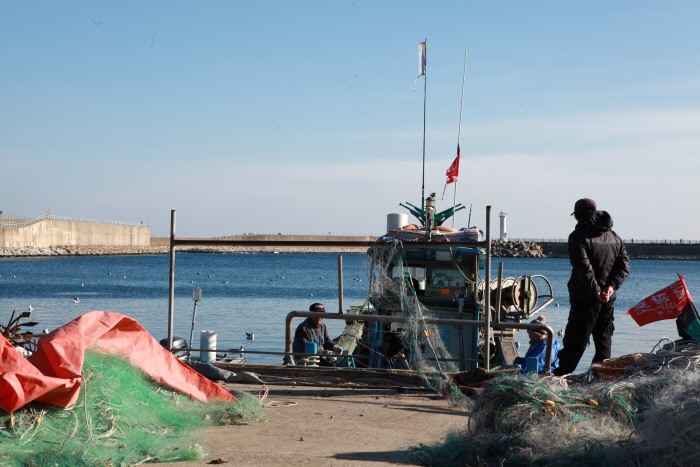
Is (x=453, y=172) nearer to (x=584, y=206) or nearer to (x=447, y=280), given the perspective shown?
(x=447, y=280)

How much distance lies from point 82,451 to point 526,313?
8758mm

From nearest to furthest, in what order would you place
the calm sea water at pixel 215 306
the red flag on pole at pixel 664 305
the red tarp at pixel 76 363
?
the red tarp at pixel 76 363
the red flag on pole at pixel 664 305
the calm sea water at pixel 215 306

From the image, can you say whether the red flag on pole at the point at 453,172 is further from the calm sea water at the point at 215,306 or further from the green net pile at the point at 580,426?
the green net pile at the point at 580,426

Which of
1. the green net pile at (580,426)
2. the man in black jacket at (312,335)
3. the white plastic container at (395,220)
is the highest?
the white plastic container at (395,220)

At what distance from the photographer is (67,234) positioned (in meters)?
98.6

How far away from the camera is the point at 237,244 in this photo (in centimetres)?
663

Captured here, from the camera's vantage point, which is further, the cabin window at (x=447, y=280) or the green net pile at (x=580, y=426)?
the cabin window at (x=447, y=280)

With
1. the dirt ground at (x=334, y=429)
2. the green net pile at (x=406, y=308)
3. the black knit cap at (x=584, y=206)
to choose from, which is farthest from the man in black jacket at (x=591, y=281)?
the dirt ground at (x=334, y=429)

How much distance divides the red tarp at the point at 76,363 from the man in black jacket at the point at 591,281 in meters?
3.09

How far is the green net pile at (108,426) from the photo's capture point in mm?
3211

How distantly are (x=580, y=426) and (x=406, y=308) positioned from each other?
2915 mm

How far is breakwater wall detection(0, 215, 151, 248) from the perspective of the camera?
88.8m

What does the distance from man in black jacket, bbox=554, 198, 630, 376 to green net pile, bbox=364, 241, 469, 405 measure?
1.09m

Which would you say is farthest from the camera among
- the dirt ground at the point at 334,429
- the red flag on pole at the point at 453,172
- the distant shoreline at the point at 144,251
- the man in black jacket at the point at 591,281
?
the distant shoreline at the point at 144,251
